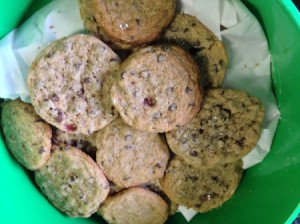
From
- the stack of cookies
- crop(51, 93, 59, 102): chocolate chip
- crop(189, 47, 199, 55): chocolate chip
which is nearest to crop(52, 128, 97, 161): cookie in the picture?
the stack of cookies

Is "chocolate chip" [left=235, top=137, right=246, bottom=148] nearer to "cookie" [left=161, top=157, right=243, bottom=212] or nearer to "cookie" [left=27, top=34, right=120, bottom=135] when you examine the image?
"cookie" [left=161, top=157, right=243, bottom=212]

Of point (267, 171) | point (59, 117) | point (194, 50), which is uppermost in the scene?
point (194, 50)

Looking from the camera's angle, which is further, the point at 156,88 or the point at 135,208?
the point at 135,208

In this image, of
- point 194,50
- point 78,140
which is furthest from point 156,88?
point 78,140

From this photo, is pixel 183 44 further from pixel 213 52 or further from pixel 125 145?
pixel 125 145

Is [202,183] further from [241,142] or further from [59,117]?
[59,117]

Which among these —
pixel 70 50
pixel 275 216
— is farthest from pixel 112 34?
pixel 275 216
